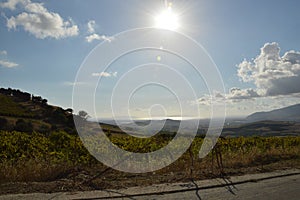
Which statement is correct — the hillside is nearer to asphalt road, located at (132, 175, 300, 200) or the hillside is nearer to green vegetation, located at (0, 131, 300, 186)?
green vegetation, located at (0, 131, 300, 186)

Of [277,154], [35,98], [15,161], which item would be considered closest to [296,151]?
[277,154]

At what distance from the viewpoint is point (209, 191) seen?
746 centimetres

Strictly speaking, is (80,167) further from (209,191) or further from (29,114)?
(29,114)

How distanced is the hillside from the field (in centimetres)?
3347

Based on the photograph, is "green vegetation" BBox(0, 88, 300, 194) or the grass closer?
"green vegetation" BBox(0, 88, 300, 194)

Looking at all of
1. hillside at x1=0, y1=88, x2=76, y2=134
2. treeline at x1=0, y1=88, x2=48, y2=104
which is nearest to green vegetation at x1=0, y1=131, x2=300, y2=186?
hillside at x1=0, y1=88, x2=76, y2=134

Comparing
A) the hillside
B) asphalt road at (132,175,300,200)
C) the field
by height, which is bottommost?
asphalt road at (132,175,300,200)

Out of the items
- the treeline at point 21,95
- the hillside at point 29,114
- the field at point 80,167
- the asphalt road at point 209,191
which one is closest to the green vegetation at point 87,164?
the field at point 80,167

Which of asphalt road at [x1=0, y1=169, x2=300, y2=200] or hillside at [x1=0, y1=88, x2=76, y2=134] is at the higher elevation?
hillside at [x1=0, y1=88, x2=76, y2=134]

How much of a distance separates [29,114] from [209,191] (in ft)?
232

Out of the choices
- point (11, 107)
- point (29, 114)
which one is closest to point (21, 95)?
point (11, 107)

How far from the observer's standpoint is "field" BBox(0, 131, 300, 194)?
8.10 metres

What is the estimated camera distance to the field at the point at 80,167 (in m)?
8.10

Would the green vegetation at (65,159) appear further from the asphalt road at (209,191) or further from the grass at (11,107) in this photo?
the grass at (11,107)
